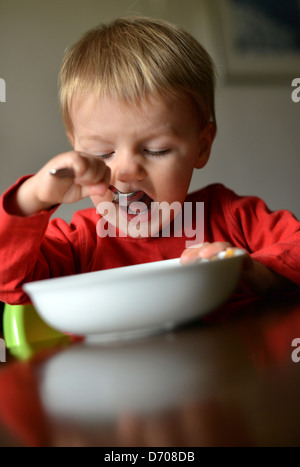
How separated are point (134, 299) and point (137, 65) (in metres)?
0.65

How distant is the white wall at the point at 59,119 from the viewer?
230 centimetres

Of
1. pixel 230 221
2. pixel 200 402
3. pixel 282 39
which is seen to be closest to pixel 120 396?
pixel 200 402

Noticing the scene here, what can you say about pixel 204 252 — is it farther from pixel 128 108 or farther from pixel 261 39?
pixel 261 39

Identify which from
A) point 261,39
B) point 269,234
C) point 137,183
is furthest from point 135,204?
point 261,39

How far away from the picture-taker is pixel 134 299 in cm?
59

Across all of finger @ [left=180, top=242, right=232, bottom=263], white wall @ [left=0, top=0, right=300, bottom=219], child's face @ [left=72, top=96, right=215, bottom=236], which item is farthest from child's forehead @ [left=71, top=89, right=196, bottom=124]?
white wall @ [left=0, top=0, right=300, bottom=219]

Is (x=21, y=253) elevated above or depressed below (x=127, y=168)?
below

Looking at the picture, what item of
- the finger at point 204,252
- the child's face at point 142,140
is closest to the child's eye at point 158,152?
the child's face at point 142,140

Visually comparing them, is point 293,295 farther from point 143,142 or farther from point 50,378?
point 50,378

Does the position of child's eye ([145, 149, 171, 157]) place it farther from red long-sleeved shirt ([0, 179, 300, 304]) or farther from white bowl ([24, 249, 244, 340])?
white bowl ([24, 249, 244, 340])

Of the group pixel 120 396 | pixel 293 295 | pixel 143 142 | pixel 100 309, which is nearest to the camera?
pixel 120 396

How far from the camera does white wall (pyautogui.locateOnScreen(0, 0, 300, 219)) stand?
7.54 ft

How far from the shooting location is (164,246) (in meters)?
1.19
